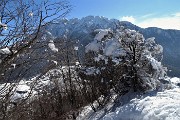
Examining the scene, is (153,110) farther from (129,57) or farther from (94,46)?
(94,46)

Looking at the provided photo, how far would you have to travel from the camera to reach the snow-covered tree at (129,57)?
13336 mm

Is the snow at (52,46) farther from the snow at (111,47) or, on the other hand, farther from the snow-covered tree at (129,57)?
the snow at (111,47)

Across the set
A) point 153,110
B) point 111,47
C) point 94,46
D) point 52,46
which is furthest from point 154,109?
point 94,46

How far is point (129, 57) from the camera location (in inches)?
557

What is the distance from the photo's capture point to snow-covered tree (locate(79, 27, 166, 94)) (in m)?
13.3

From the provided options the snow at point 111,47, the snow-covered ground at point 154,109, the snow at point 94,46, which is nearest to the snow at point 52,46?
the snow-covered ground at point 154,109

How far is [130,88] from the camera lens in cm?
1434

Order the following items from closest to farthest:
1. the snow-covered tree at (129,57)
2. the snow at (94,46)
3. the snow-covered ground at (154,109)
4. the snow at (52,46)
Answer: the snow at (52,46)
the snow-covered ground at (154,109)
the snow-covered tree at (129,57)
the snow at (94,46)

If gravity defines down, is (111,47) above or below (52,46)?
below

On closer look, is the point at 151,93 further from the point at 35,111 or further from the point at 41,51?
the point at 41,51

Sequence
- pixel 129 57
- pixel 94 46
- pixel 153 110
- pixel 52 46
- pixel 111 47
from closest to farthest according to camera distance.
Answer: pixel 52 46, pixel 153 110, pixel 111 47, pixel 129 57, pixel 94 46

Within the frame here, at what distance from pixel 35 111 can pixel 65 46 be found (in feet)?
9.60

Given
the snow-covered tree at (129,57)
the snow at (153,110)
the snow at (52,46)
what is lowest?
the snow at (153,110)

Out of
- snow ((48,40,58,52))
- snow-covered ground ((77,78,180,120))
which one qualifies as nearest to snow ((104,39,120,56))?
snow-covered ground ((77,78,180,120))
